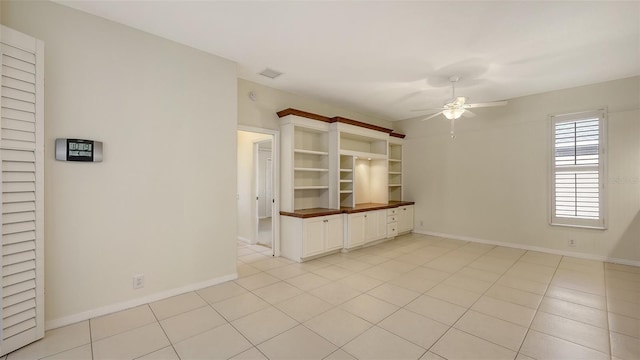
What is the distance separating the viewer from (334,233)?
4453 mm

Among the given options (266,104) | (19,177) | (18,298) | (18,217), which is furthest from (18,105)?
(266,104)

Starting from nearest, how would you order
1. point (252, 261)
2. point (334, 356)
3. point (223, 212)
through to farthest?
point (334, 356) → point (223, 212) → point (252, 261)

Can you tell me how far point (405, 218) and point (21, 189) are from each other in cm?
598

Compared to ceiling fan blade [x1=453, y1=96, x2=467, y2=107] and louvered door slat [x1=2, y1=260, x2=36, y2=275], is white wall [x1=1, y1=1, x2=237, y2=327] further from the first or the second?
ceiling fan blade [x1=453, y1=96, x2=467, y2=107]

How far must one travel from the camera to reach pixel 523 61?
332 centimetres

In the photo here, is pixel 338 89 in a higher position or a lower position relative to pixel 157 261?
higher

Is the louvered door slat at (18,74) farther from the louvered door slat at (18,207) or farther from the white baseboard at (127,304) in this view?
the white baseboard at (127,304)

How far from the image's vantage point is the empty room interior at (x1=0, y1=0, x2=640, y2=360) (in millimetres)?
2021

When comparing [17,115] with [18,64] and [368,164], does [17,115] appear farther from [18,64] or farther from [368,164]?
[368,164]

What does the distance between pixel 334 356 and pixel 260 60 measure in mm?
3318

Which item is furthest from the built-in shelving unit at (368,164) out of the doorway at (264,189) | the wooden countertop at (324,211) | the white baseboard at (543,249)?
the doorway at (264,189)

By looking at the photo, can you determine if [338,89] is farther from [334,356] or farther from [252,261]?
[334,356]

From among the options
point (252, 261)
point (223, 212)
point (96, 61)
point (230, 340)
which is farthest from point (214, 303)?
point (96, 61)

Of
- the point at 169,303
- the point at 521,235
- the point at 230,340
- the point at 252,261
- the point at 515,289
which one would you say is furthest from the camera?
the point at 521,235
